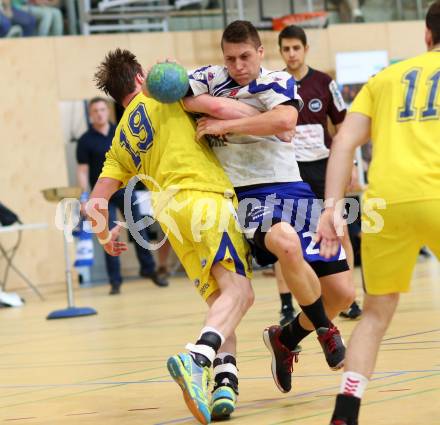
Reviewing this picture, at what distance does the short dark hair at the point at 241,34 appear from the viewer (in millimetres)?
4754

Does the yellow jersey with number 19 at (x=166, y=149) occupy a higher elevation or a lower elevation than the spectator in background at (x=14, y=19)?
lower

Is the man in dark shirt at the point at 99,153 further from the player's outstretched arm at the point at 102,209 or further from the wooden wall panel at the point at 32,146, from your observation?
the player's outstretched arm at the point at 102,209

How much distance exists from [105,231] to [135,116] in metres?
0.64

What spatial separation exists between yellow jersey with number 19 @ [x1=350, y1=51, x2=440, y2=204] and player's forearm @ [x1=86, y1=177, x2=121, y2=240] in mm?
1727

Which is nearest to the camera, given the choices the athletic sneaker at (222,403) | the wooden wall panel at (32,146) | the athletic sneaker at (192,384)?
the athletic sneaker at (192,384)

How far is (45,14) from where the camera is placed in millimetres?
14758

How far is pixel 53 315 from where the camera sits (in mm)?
10406

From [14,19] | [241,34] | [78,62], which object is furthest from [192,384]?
[14,19]

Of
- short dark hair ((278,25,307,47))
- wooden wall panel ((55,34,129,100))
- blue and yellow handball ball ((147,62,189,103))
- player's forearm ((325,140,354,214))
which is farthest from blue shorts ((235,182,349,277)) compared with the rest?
wooden wall panel ((55,34,129,100))

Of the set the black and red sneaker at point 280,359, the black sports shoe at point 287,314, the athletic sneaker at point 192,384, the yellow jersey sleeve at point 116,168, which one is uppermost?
the yellow jersey sleeve at point 116,168

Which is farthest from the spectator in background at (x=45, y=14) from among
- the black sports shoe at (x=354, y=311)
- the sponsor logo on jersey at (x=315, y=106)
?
the black sports shoe at (x=354, y=311)

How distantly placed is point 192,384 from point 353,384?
801mm

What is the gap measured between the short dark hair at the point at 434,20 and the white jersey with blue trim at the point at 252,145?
115 cm

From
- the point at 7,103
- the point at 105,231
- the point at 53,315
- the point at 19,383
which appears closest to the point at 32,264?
the point at 7,103
